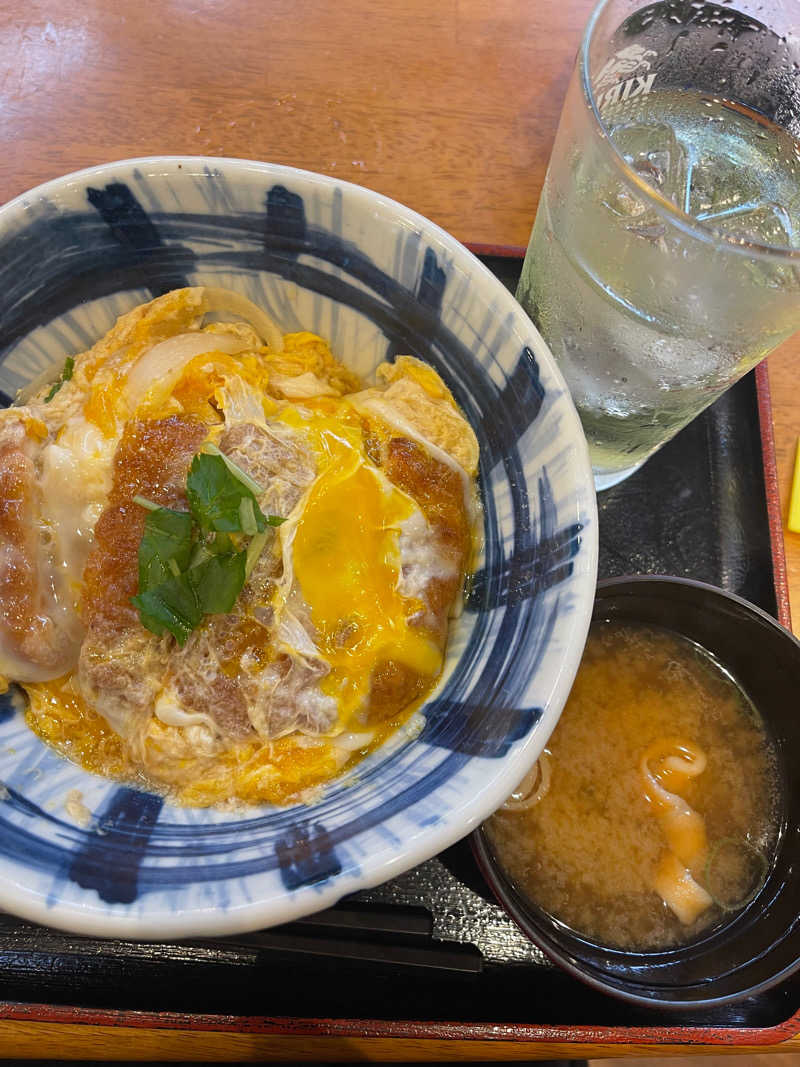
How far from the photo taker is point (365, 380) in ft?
5.31

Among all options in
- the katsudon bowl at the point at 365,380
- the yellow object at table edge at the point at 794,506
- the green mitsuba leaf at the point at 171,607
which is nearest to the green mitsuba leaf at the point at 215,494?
the green mitsuba leaf at the point at 171,607

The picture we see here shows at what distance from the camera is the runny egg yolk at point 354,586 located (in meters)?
1.27

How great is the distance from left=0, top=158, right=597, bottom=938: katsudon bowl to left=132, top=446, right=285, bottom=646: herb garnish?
0.28 m

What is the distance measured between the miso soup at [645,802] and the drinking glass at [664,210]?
0.53m

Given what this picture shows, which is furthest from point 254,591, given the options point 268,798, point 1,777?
point 1,777

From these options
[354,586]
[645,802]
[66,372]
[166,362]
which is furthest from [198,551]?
[645,802]

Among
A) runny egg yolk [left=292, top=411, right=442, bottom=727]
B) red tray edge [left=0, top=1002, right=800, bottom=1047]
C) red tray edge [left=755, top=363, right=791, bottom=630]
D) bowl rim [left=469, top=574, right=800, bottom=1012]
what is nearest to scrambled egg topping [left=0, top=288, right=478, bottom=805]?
→ runny egg yolk [left=292, top=411, right=442, bottom=727]

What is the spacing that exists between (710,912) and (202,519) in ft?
4.19

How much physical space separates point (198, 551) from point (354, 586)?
0.92ft

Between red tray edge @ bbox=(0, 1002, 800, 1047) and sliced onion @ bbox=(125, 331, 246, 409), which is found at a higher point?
sliced onion @ bbox=(125, 331, 246, 409)

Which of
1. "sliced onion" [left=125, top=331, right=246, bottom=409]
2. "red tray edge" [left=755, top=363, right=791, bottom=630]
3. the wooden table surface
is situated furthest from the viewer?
the wooden table surface

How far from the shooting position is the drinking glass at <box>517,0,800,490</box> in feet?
3.79

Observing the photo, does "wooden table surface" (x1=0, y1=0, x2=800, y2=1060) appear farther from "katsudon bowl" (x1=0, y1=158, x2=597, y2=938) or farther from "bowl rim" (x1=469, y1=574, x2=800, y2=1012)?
"bowl rim" (x1=469, y1=574, x2=800, y2=1012)

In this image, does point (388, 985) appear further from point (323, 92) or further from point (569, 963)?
point (323, 92)
